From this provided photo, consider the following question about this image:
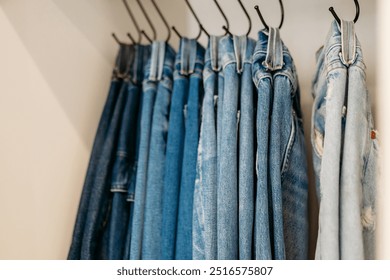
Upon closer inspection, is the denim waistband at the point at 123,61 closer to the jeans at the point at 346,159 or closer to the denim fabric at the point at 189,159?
the denim fabric at the point at 189,159

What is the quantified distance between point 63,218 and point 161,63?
47 cm

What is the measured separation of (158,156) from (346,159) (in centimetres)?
42

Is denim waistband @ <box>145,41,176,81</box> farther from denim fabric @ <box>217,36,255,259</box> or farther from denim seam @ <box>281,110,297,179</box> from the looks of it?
denim seam @ <box>281,110,297,179</box>

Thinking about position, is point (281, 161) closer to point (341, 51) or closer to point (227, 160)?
point (227, 160)

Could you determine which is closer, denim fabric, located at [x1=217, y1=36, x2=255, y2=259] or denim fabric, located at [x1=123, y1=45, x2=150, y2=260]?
denim fabric, located at [x1=217, y1=36, x2=255, y2=259]

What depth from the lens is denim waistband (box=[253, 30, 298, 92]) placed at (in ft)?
2.73

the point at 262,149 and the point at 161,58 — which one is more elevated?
the point at 161,58

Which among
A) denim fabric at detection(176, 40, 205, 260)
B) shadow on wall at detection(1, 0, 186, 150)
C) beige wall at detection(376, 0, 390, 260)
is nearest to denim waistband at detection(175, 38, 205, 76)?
denim fabric at detection(176, 40, 205, 260)

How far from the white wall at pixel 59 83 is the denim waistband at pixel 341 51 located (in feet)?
0.49

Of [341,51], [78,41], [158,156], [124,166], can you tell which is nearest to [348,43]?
[341,51]

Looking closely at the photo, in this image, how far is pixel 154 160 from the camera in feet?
3.03

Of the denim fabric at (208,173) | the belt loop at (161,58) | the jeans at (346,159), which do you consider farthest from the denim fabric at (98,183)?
the jeans at (346,159)

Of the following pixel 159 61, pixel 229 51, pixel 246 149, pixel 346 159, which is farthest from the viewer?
pixel 159 61

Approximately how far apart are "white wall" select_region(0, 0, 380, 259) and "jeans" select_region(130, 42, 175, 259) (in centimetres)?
19
